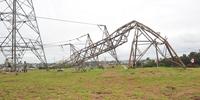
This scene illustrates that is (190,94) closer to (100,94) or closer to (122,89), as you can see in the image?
(122,89)

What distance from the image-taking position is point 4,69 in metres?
46.6

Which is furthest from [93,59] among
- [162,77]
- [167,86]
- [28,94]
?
[28,94]

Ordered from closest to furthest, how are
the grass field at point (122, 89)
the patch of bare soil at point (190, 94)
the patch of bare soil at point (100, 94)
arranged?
the patch of bare soil at point (100, 94) < the grass field at point (122, 89) < the patch of bare soil at point (190, 94)

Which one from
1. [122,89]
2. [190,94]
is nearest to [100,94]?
[122,89]

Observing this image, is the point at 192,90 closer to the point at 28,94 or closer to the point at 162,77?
the point at 162,77

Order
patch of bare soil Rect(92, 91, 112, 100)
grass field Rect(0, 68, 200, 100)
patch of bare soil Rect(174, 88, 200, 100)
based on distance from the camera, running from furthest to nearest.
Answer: patch of bare soil Rect(174, 88, 200, 100) < grass field Rect(0, 68, 200, 100) < patch of bare soil Rect(92, 91, 112, 100)

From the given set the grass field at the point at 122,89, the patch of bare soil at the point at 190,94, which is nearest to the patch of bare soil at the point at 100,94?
the grass field at the point at 122,89

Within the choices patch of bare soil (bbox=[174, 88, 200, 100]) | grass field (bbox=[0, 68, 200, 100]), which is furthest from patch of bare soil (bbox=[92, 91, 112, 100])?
patch of bare soil (bbox=[174, 88, 200, 100])

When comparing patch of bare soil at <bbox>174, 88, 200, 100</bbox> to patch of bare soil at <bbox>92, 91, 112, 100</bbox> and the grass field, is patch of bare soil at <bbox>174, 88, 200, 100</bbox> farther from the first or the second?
patch of bare soil at <bbox>92, 91, 112, 100</bbox>

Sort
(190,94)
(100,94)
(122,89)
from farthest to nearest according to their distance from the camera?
(122,89) < (190,94) < (100,94)

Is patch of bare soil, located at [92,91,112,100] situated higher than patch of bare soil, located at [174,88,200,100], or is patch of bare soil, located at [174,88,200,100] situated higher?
patch of bare soil, located at [92,91,112,100]

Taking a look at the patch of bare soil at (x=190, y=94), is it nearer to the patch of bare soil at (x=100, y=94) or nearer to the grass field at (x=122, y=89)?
the grass field at (x=122, y=89)

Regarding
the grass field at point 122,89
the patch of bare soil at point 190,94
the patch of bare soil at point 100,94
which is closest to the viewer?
the patch of bare soil at point 100,94

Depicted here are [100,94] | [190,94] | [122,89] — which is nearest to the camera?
[100,94]
